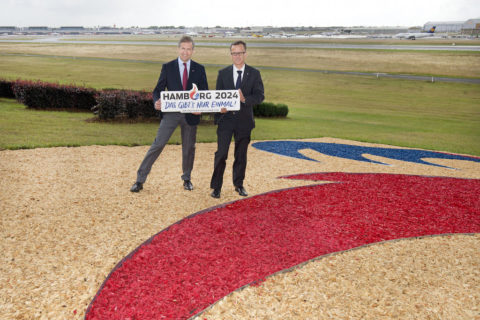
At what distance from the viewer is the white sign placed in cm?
703

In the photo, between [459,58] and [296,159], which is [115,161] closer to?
[296,159]

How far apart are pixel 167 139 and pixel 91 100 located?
13.5 meters

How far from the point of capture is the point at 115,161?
10023 mm

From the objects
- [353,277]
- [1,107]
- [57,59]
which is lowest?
[353,277]

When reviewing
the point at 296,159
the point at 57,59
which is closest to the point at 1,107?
the point at 296,159

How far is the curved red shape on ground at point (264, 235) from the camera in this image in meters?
4.38

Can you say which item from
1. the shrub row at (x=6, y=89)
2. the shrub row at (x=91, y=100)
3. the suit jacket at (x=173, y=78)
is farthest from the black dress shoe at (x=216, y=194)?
the shrub row at (x=6, y=89)

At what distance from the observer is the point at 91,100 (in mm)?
19297

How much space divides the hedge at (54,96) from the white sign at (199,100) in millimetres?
13072

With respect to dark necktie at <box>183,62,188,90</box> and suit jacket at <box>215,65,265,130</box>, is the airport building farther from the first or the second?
dark necktie at <box>183,62,188,90</box>

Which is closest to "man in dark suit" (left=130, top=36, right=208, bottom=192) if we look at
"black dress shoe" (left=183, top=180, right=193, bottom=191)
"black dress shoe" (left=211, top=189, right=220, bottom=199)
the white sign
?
the white sign

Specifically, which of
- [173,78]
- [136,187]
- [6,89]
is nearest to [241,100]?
[173,78]

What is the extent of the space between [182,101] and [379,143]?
9997 mm

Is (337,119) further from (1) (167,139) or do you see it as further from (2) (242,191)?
(1) (167,139)
